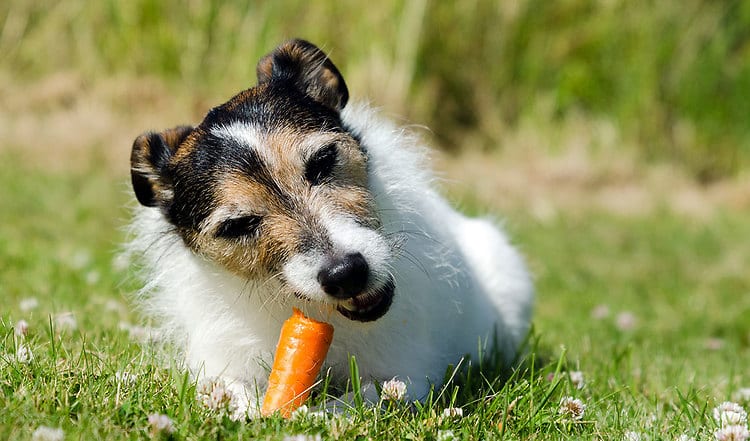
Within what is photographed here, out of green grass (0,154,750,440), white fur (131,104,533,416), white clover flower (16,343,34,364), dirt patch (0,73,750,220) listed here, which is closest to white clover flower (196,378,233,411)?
green grass (0,154,750,440)

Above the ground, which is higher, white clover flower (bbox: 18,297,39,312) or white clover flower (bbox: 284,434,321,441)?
white clover flower (bbox: 284,434,321,441)

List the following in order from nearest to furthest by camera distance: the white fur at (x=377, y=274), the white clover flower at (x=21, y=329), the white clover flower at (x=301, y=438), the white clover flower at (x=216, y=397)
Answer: the white clover flower at (x=301, y=438)
the white clover flower at (x=216, y=397)
the white fur at (x=377, y=274)
the white clover flower at (x=21, y=329)

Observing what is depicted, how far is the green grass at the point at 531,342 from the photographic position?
3045 millimetres

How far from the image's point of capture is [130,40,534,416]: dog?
3.34m

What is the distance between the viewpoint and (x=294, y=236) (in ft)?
10.9

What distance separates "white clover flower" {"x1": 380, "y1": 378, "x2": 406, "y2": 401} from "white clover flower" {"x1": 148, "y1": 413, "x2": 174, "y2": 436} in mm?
836

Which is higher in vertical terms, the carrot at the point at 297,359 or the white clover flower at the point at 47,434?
the carrot at the point at 297,359

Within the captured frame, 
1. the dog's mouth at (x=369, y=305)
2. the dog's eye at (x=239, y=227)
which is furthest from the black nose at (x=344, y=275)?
the dog's eye at (x=239, y=227)

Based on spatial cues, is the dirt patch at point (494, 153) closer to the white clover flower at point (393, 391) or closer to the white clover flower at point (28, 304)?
the white clover flower at point (28, 304)

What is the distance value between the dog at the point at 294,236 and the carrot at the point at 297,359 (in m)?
0.12

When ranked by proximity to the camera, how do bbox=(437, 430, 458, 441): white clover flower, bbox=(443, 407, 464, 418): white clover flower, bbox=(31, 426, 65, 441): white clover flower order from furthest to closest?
1. bbox=(443, 407, 464, 418): white clover flower
2. bbox=(437, 430, 458, 441): white clover flower
3. bbox=(31, 426, 65, 441): white clover flower

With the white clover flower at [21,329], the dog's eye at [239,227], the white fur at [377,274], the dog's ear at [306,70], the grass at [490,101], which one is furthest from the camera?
the grass at [490,101]

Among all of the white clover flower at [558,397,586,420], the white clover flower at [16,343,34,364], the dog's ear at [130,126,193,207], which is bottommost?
the white clover flower at [16,343,34,364]

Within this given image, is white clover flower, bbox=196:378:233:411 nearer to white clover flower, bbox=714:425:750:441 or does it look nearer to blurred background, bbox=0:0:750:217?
white clover flower, bbox=714:425:750:441
